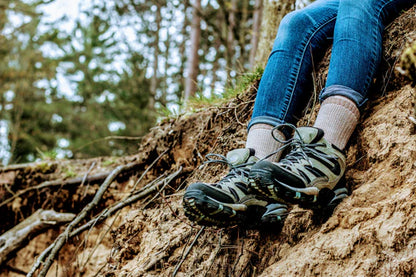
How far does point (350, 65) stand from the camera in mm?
1599

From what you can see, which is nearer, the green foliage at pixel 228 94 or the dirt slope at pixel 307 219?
the dirt slope at pixel 307 219

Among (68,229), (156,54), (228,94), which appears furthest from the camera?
(156,54)

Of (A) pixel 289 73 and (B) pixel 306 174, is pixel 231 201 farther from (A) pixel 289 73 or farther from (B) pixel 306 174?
(A) pixel 289 73

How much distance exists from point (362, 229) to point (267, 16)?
299 cm

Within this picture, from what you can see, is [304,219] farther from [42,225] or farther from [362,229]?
[42,225]

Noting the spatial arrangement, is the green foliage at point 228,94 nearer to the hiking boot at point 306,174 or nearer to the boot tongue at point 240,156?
the boot tongue at point 240,156

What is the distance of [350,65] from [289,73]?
0.97ft

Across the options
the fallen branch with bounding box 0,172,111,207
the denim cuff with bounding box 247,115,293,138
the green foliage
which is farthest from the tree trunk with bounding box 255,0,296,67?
the denim cuff with bounding box 247,115,293,138

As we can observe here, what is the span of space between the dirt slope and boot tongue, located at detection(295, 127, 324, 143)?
24 centimetres

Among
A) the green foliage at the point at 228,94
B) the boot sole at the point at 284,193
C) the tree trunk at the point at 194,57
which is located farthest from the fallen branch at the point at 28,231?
the tree trunk at the point at 194,57

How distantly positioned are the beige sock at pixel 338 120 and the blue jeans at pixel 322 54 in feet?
0.11

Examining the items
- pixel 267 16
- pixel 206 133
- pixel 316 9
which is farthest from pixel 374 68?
pixel 267 16

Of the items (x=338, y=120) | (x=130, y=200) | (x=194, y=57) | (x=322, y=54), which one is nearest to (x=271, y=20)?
(x=322, y=54)

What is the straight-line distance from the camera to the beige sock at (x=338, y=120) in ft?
4.97
